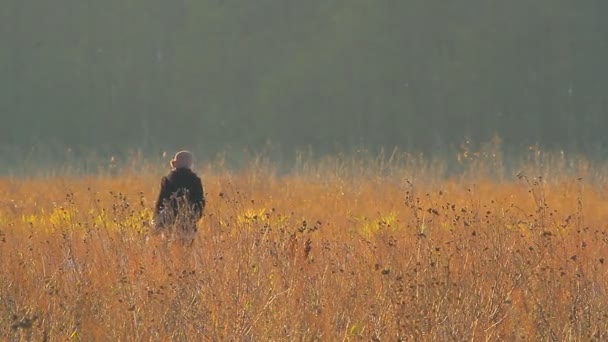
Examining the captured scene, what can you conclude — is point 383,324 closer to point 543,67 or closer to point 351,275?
point 351,275

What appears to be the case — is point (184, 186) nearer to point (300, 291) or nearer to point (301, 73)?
point (300, 291)

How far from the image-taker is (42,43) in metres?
43.2

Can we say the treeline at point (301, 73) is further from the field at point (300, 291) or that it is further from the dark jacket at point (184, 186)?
the field at point (300, 291)

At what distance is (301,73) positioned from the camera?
41.1 meters

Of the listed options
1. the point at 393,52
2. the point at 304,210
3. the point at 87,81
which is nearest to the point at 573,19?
the point at 393,52

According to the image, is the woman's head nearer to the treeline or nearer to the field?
the field

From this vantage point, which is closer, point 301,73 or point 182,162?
point 182,162

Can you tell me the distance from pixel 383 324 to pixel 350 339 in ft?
0.79

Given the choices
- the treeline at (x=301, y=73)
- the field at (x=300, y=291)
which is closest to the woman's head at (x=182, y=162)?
the field at (x=300, y=291)

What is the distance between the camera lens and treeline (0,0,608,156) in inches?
1528

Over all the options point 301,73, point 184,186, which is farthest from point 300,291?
point 301,73

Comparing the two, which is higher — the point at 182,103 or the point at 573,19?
the point at 573,19

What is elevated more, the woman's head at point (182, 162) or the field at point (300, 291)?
the woman's head at point (182, 162)

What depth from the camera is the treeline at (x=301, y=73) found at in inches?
1528
